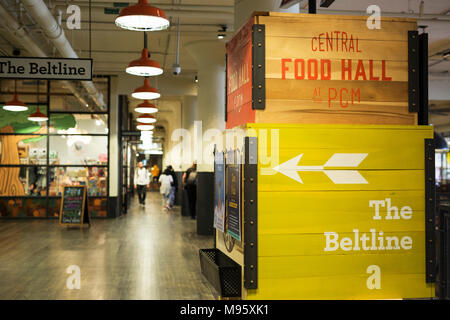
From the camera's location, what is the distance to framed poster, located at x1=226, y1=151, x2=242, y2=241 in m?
2.08

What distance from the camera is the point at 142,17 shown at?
4.83 metres

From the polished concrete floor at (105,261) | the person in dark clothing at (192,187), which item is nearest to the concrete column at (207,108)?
the polished concrete floor at (105,261)

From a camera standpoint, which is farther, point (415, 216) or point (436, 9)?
point (436, 9)

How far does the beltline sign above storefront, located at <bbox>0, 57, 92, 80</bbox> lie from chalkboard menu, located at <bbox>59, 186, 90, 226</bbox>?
21.6 feet

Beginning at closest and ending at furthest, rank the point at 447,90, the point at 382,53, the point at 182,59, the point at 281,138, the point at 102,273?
the point at 281,138
the point at 382,53
the point at 102,273
the point at 182,59
the point at 447,90

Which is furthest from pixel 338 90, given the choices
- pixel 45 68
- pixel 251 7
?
pixel 45 68

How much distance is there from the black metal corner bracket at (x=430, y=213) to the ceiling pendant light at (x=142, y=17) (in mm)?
3131

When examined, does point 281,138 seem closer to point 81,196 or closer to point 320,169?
point 320,169

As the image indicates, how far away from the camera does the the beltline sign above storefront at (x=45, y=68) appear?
6.23m

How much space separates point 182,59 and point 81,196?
411 cm

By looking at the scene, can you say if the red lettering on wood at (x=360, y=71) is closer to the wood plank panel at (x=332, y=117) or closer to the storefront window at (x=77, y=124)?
the wood plank panel at (x=332, y=117)
